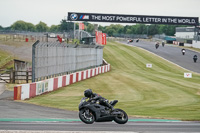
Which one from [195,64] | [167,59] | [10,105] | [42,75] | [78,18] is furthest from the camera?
[78,18]

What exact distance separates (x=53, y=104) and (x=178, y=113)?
20.1 ft

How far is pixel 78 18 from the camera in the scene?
81.7m

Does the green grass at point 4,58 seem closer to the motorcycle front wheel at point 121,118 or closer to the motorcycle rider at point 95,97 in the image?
the motorcycle rider at point 95,97

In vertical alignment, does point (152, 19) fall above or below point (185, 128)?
above

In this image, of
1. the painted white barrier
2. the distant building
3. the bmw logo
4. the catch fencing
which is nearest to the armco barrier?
the painted white barrier

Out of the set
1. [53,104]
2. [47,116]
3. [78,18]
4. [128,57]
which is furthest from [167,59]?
[47,116]

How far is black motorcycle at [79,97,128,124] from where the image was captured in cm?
1230

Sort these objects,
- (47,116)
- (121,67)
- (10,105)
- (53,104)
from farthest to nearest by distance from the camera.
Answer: (121,67) → (53,104) → (10,105) → (47,116)

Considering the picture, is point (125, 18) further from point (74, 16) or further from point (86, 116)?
point (86, 116)

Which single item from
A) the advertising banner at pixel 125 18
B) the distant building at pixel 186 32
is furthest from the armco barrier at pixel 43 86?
the distant building at pixel 186 32

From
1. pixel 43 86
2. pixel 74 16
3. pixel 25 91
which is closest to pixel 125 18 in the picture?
pixel 74 16

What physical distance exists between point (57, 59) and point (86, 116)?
54.2ft

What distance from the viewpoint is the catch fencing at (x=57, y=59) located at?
23750 millimetres

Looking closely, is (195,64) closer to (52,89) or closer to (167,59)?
(167,59)
